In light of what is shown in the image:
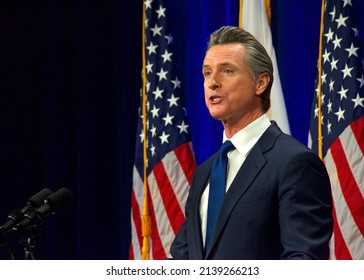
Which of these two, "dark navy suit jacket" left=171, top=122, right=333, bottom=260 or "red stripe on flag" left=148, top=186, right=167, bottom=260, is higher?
"dark navy suit jacket" left=171, top=122, right=333, bottom=260

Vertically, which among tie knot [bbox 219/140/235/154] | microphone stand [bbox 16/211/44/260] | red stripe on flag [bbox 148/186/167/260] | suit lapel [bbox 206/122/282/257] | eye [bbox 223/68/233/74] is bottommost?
red stripe on flag [bbox 148/186/167/260]

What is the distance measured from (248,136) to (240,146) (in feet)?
0.14

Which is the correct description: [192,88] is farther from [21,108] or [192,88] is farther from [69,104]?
[21,108]

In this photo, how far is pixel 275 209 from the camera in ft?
7.13

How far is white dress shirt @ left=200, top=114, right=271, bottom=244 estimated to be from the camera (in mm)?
2330

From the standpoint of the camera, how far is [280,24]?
→ 4.86m

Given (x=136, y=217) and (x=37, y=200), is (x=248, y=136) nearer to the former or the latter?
(x=37, y=200)

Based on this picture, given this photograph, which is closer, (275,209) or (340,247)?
(275,209)

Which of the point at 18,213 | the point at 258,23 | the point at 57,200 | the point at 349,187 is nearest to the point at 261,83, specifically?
the point at 57,200

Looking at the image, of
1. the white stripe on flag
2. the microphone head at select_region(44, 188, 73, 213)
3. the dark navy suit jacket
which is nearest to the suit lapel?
the dark navy suit jacket

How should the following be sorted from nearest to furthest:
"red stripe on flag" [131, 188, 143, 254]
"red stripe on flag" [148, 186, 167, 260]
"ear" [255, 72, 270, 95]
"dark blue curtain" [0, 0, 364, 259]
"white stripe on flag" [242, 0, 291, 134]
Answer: "ear" [255, 72, 270, 95] → "white stripe on flag" [242, 0, 291, 134] → "red stripe on flag" [148, 186, 167, 260] → "red stripe on flag" [131, 188, 143, 254] → "dark blue curtain" [0, 0, 364, 259]

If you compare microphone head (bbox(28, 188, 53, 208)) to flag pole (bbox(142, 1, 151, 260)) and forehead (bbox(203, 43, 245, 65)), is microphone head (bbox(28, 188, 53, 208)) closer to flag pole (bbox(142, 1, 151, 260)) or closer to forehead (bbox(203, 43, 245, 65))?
forehead (bbox(203, 43, 245, 65))

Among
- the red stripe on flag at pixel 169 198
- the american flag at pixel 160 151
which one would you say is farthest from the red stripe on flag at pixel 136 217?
the red stripe on flag at pixel 169 198

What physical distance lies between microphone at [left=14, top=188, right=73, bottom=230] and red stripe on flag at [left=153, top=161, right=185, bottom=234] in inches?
90.5
